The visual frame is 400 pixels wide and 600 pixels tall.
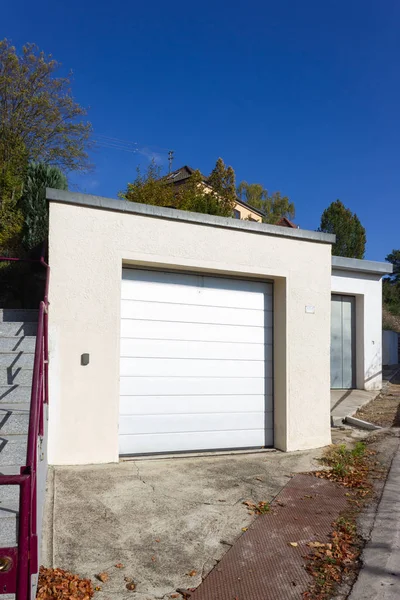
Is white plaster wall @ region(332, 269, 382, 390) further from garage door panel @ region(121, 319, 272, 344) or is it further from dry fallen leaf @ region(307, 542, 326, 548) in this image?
dry fallen leaf @ region(307, 542, 326, 548)

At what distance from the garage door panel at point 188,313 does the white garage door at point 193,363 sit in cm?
1

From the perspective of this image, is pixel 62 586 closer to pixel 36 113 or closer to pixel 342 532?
pixel 342 532

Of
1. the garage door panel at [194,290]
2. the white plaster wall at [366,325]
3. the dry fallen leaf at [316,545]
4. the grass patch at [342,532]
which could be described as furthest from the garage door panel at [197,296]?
the white plaster wall at [366,325]

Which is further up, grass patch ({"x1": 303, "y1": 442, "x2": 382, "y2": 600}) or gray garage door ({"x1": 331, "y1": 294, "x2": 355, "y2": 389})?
gray garage door ({"x1": 331, "y1": 294, "x2": 355, "y2": 389})

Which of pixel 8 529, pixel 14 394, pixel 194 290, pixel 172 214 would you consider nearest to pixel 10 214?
pixel 172 214

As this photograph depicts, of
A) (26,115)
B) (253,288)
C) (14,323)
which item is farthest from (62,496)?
(26,115)

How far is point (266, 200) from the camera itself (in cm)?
5675

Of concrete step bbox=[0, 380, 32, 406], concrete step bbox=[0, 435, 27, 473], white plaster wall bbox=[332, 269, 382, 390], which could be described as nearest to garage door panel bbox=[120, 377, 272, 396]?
concrete step bbox=[0, 380, 32, 406]

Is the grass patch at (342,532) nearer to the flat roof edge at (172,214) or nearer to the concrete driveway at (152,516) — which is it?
the concrete driveway at (152,516)

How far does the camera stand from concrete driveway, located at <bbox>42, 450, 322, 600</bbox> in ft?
11.4

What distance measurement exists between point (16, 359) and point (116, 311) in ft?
4.67

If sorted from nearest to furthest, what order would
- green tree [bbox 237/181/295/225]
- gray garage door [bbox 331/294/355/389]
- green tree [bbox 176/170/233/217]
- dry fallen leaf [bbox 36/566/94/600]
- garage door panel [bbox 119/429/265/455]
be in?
dry fallen leaf [bbox 36/566/94/600] < garage door panel [bbox 119/429/265/455] < gray garage door [bbox 331/294/355/389] < green tree [bbox 176/170/233/217] < green tree [bbox 237/181/295/225]

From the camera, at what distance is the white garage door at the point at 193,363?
20.6 feet

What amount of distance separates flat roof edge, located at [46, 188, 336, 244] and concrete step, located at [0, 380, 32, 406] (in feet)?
7.54
